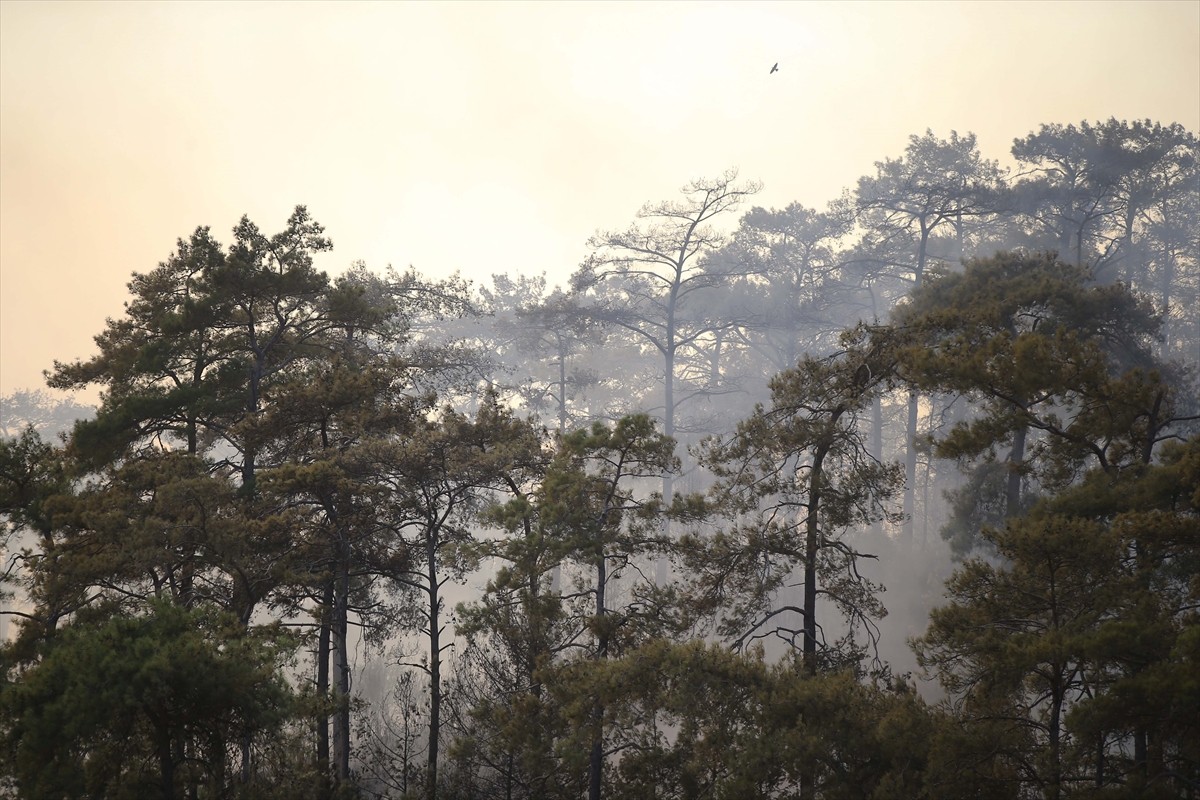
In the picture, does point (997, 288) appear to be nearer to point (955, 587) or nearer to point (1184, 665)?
point (955, 587)

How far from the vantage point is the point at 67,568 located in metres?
12.5

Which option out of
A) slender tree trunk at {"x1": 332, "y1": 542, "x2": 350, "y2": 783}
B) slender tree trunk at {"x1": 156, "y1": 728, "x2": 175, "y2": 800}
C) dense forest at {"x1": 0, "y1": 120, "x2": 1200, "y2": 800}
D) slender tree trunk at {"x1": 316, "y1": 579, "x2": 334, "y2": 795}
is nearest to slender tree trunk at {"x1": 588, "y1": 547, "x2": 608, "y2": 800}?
dense forest at {"x1": 0, "y1": 120, "x2": 1200, "y2": 800}

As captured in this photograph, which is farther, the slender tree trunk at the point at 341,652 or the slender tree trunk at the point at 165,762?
the slender tree trunk at the point at 341,652

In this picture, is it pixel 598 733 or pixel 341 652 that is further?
pixel 341 652

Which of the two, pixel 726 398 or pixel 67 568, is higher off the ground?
pixel 726 398

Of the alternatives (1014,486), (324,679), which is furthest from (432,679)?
(1014,486)

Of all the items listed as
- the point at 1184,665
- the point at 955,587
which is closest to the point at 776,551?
the point at 955,587

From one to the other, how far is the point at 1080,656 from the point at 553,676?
6.49m

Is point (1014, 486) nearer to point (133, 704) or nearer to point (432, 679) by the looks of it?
point (432, 679)

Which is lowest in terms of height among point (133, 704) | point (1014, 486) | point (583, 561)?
point (133, 704)

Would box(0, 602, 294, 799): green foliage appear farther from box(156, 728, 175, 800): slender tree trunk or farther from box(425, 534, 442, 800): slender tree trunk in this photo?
box(425, 534, 442, 800): slender tree trunk

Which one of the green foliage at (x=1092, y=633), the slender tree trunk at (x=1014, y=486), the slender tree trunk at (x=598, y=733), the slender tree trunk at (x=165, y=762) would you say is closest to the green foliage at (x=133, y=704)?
the slender tree trunk at (x=165, y=762)

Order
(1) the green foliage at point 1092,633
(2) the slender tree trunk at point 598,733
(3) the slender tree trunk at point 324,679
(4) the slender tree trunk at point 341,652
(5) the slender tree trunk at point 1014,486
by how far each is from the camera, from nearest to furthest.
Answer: (1) the green foliage at point 1092,633 → (2) the slender tree trunk at point 598,733 → (3) the slender tree trunk at point 324,679 → (4) the slender tree trunk at point 341,652 → (5) the slender tree trunk at point 1014,486

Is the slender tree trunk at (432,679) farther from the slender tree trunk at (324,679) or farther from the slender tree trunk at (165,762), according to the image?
the slender tree trunk at (165,762)
